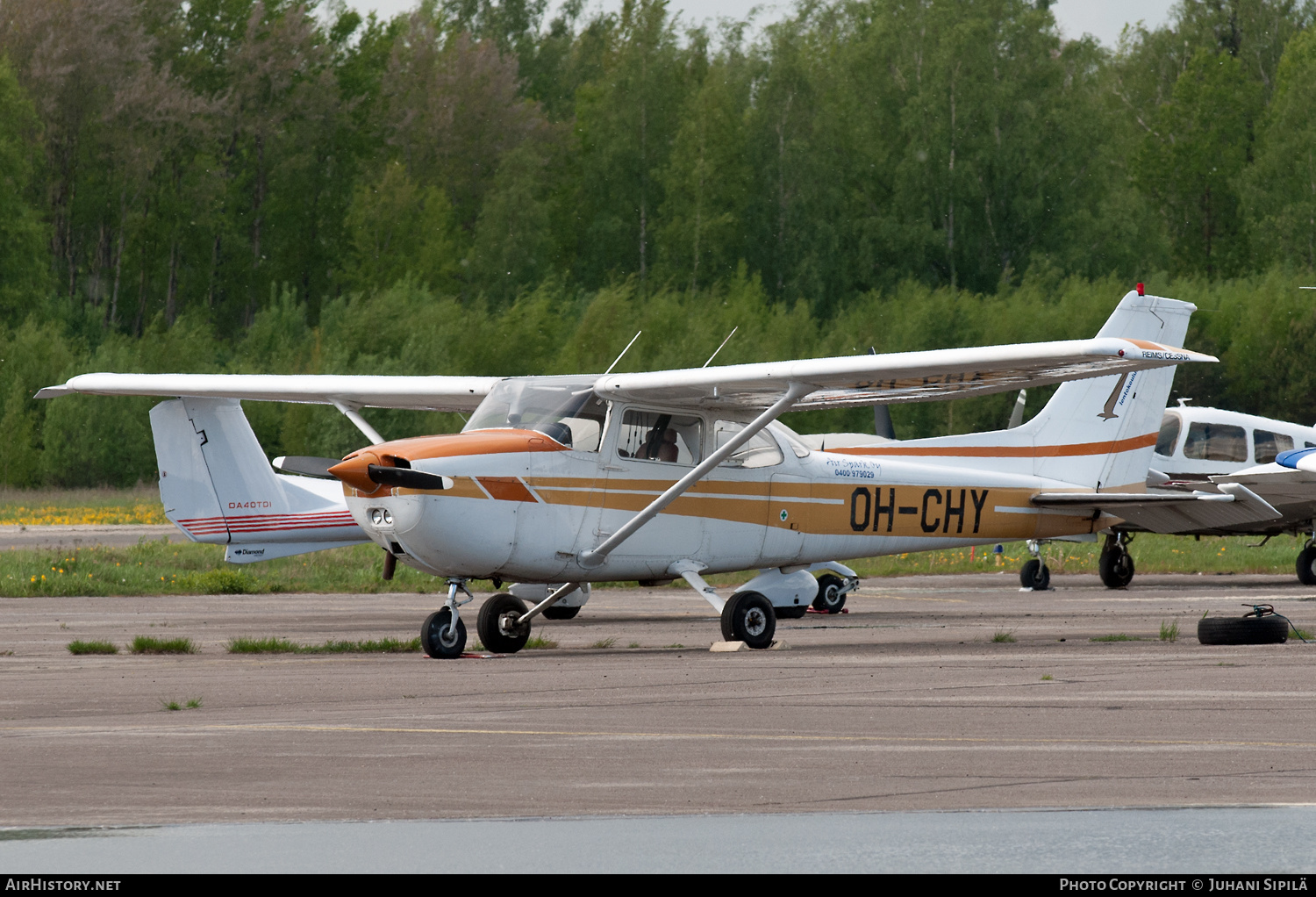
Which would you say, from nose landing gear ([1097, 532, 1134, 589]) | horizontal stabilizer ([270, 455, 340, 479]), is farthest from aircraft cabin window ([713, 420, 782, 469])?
nose landing gear ([1097, 532, 1134, 589])

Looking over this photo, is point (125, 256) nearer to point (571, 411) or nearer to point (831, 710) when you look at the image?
point (571, 411)

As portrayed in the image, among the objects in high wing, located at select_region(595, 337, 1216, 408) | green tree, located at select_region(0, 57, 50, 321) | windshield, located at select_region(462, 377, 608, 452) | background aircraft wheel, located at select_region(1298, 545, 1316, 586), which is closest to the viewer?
high wing, located at select_region(595, 337, 1216, 408)

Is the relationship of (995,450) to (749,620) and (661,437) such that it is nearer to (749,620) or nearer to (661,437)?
(661,437)

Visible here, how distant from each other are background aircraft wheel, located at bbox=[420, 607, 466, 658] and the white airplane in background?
35.5ft

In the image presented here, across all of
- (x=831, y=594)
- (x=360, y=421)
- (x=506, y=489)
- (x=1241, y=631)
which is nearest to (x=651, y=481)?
(x=506, y=489)

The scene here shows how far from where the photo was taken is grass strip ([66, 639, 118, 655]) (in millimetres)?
13023

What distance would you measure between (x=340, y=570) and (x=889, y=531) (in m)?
10.1

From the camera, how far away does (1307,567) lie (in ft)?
73.3

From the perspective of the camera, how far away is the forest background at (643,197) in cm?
5356

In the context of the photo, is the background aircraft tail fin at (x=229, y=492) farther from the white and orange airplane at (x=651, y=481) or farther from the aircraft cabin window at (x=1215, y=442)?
the aircraft cabin window at (x=1215, y=442)

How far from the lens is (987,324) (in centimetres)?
5369

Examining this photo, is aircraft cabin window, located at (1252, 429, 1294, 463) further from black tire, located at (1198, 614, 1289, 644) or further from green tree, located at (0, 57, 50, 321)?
green tree, located at (0, 57, 50, 321)

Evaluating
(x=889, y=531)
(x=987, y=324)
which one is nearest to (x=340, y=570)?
(x=889, y=531)

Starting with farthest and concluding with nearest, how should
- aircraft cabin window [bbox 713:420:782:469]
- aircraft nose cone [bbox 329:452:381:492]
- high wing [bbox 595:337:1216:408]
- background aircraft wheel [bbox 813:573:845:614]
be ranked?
background aircraft wheel [bbox 813:573:845:614]
aircraft cabin window [bbox 713:420:782:469]
high wing [bbox 595:337:1216:408]
aircraft nose cone [bbox 329:452:381:492]
